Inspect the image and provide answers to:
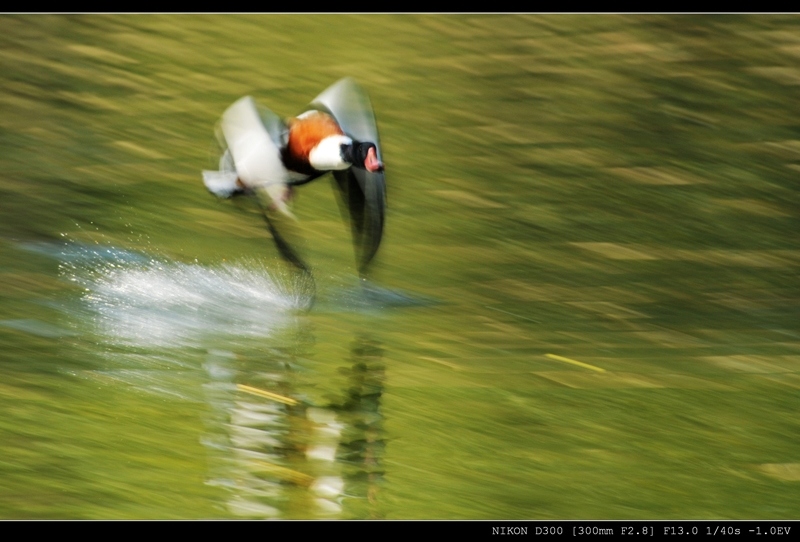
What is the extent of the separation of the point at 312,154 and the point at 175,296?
72 centimetres

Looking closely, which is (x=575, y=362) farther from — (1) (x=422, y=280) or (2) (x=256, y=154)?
(2) (x=256, y=154)

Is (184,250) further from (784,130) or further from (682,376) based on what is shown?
(784,130)

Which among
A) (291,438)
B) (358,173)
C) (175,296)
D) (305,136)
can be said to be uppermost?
(305,136)

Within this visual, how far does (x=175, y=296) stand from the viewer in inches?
142

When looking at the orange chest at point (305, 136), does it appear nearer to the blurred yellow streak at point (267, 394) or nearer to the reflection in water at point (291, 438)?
the reflection in water at point (291, 438)

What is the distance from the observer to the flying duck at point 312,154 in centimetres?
325

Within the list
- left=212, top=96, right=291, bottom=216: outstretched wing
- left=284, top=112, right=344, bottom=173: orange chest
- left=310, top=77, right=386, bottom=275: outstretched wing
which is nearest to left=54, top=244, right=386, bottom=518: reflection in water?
left=310, top=77, right=386, bottom=275: outstretched wing

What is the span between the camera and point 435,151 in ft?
15.1

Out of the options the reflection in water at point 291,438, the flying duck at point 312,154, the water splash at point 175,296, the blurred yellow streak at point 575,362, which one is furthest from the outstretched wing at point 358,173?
the blurred yellow streak at point 575,362

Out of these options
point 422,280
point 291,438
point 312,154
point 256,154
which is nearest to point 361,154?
point 312,154

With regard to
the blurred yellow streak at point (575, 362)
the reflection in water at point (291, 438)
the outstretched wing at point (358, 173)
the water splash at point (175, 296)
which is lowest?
the reflection in water at point (291, 438)

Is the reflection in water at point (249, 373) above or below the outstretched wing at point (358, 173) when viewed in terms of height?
below

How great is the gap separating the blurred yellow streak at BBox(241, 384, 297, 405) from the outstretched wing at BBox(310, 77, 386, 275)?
710 mm

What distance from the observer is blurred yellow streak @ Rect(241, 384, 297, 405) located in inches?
121
